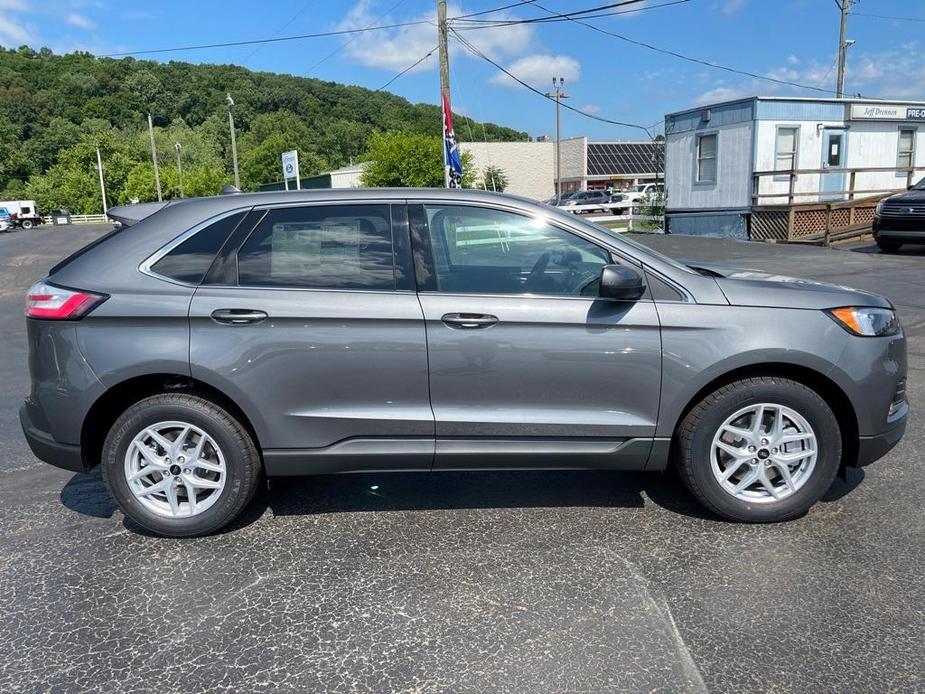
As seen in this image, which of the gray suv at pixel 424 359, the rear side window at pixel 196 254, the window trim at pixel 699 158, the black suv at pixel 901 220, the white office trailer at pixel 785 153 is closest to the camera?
the gray suv at pixel 424 359

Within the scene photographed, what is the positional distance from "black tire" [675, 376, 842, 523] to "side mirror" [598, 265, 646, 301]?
0.66 metres

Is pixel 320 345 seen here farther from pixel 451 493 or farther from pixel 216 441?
pixel 451 493

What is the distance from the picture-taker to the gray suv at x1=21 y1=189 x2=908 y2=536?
3.40 meters

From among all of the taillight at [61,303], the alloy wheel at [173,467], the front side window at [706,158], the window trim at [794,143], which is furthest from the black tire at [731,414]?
the front side window at [706,158]

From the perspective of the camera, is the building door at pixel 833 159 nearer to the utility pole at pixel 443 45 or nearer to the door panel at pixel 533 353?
the utility pole at pixel 443 45

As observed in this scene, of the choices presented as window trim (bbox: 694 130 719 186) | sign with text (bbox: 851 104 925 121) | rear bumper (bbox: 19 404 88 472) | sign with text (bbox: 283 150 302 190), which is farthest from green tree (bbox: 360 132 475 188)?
rear bumper (bbox: 19 404 88 472)

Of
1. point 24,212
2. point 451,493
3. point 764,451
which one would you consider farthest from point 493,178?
point 764,451

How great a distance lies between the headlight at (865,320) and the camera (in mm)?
3482

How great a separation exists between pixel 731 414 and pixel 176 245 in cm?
289

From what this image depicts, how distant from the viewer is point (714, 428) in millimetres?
3490

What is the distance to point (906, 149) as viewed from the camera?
74.5 feet

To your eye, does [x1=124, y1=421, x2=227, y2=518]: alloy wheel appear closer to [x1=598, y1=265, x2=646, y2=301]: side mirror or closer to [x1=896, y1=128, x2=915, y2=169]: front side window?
[x1=598, y1=265, x2=646, y2=301]: side mirror

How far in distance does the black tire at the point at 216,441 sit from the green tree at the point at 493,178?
2092 inches

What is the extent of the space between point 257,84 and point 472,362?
4971 cm
